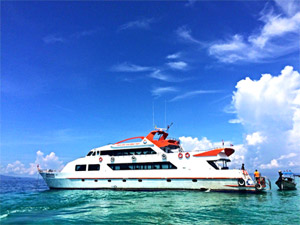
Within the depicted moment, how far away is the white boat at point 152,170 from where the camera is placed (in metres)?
20.8

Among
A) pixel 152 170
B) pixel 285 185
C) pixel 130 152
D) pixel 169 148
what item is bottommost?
pixel 285 185

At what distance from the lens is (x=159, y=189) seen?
2230 centimetres

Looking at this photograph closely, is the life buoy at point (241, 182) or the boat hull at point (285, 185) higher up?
Result: the life buoy at point (241, 182)

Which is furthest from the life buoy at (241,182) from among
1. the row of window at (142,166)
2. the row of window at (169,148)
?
the row of window at (169,148)

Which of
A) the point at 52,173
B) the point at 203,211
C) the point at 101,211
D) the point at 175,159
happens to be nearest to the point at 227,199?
the point at 203,211

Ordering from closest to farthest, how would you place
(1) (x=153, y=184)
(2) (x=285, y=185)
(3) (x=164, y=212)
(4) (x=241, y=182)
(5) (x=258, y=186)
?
(3) (x=164, y=212)
(4) (x=241, y=182)
(5) (x=258, y=186)
(1) (x=153, y=184)
(2) (x=285, y=185)

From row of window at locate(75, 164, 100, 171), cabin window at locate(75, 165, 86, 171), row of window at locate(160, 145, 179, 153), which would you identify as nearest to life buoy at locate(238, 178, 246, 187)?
row of window at locate(160, 145, 179, 153)

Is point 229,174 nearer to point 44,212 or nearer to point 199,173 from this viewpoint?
point 199,173

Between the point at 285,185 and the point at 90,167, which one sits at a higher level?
the point at 90,167

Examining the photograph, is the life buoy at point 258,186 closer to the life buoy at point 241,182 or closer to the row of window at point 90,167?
the life buoy at point 241,182

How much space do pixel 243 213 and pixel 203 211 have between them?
2.24 m

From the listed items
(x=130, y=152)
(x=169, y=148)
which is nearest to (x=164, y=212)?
(x=130, y=152)

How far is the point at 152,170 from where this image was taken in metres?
23.0

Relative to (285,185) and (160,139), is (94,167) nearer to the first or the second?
(160,139)
